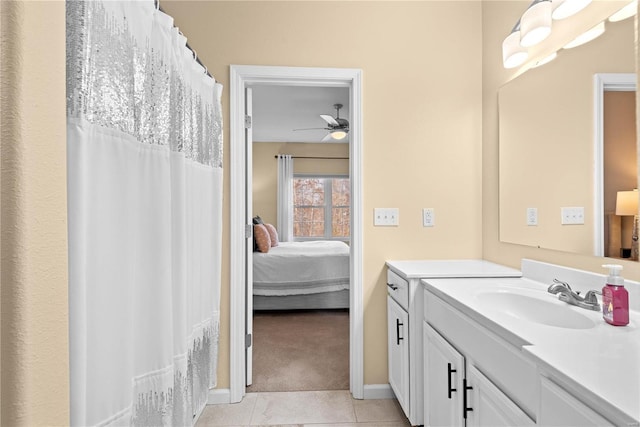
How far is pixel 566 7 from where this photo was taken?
140 centimetres

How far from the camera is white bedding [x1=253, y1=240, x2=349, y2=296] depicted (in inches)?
148

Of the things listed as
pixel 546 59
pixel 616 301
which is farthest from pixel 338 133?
pixel 616 301

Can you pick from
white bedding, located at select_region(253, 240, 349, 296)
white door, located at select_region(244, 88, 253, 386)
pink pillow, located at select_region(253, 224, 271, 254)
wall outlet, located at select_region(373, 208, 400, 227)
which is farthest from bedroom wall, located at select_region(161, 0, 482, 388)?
pink pillow, located at select_region(253, 224, 271, 254)

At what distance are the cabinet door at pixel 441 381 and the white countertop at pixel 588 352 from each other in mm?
239

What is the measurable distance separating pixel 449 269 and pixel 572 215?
62 centimetres

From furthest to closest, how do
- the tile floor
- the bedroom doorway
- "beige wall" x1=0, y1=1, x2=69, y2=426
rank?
1. the bedroom doorway
2. the tile floor
3. "beige wall" x1=0, y1=1, x2=69, y2=426

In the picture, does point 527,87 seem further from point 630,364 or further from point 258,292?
point 258,292

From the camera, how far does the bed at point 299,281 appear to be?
3.76 m

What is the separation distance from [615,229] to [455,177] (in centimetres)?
98

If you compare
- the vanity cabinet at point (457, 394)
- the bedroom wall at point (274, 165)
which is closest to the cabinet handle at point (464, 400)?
the vanity cabinet at point (457, 394)

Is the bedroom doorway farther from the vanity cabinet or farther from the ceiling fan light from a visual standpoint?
the vanity cabinet

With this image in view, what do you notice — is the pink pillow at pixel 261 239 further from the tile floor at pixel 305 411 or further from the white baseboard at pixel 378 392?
the white baseboard at pixel 378 392

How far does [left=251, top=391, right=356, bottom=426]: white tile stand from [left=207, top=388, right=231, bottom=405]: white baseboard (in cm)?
19

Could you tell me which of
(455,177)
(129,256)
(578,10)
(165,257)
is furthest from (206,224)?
(578,10)
